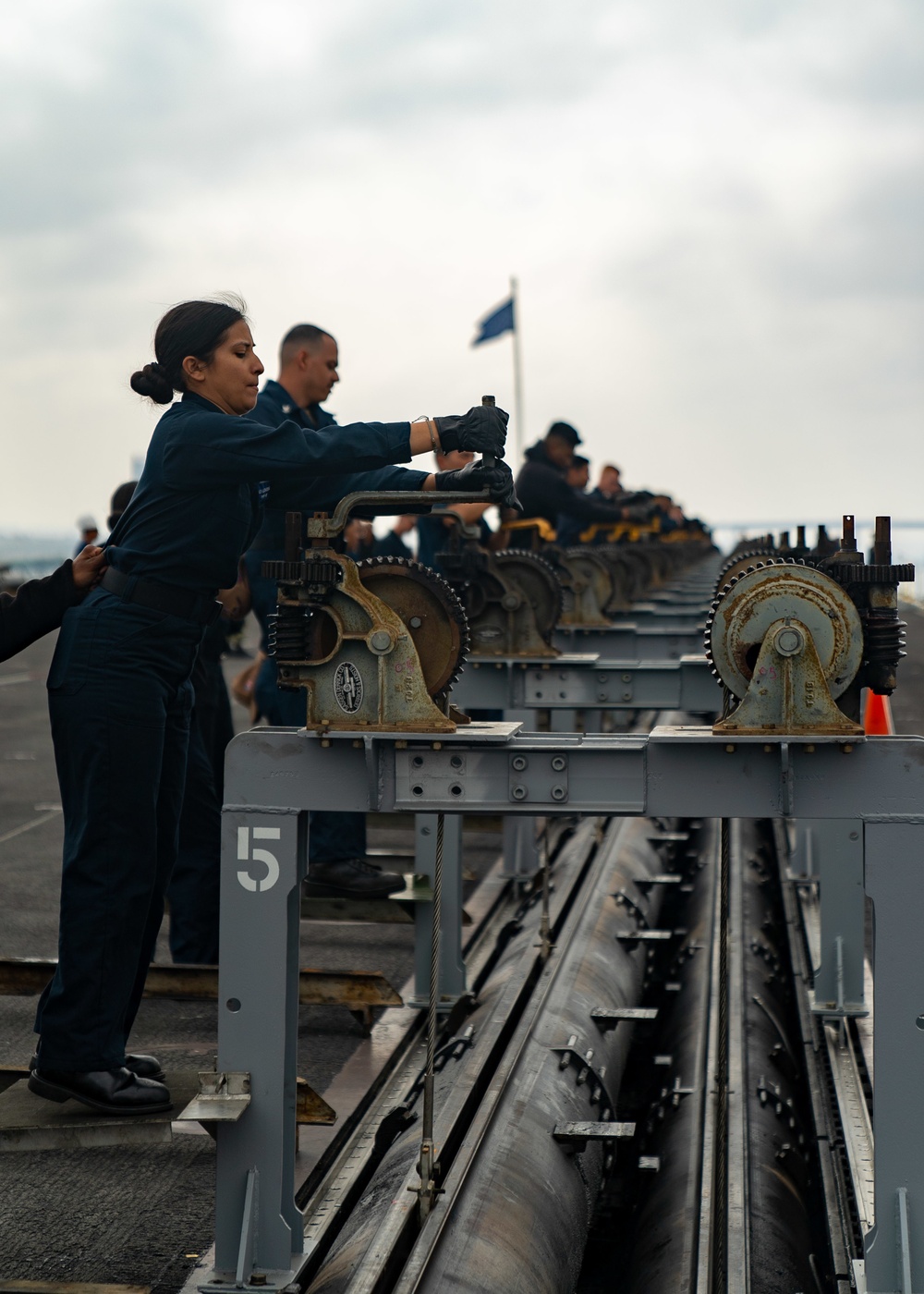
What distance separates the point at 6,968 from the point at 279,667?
2.64 m

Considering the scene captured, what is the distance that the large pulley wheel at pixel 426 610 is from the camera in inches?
140

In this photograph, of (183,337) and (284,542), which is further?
(284,542)

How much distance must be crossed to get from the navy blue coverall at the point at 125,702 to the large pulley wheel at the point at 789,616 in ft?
3.63

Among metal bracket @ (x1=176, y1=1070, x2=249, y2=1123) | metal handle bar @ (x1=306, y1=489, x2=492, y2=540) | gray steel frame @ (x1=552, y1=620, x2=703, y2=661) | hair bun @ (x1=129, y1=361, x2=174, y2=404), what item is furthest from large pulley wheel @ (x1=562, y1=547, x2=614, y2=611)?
metal bracket @ (x1=176, y1=1070, x2=249, y2=1123)

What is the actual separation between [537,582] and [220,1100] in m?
4.25

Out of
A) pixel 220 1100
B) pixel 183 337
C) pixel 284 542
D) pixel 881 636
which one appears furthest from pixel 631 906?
pixel 183 337

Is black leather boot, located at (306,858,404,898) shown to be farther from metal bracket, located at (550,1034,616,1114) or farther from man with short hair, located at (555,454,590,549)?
man with short hair, located at (555,454,590,549)

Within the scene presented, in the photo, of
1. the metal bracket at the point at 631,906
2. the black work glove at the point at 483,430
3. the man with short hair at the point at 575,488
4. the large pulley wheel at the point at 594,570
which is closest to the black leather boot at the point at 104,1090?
the black work glove at the point at 483,430

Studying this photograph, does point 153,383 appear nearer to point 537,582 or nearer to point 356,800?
point 356,800

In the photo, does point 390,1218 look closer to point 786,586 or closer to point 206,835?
point 786,586

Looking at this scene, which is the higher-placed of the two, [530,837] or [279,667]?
[279,667]

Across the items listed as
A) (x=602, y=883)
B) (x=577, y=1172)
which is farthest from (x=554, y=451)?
(x=577, y=1172)

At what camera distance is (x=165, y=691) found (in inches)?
154

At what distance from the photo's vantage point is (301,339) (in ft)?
19.3
